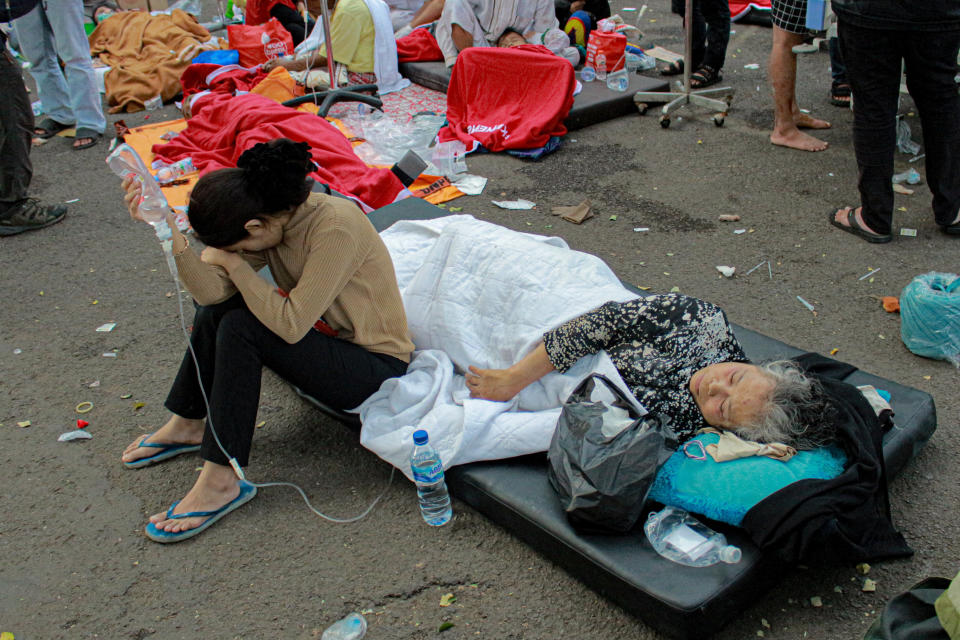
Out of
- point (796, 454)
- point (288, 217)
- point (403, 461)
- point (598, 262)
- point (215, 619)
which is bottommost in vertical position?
point (215, 619)

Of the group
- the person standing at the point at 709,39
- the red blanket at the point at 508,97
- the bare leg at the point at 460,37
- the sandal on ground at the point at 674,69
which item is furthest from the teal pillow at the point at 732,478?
the sandal on ground at the point at 674,69

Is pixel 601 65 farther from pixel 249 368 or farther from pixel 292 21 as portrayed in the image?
pixel 249 368

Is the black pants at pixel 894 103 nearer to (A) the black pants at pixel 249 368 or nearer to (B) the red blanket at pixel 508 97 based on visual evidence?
(B) the red blanket at pixel 508 97

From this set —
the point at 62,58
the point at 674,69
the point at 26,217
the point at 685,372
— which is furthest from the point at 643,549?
the point at 62,58

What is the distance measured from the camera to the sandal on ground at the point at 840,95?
5906mm

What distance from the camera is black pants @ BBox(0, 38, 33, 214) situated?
15.1 feet

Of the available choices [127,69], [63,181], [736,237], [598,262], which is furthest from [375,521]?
[127,69]

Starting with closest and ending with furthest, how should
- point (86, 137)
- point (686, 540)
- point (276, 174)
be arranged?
point (686, 540) < point (276, 174) < point (86, 137)

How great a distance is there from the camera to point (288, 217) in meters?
2.53

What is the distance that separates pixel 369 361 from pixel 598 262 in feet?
3.12

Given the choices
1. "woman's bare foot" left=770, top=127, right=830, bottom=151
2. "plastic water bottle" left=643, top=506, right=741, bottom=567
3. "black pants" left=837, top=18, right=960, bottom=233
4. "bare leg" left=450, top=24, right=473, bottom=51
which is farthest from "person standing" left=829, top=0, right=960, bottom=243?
"bare leg" left=450, top=24, right=473, bottom=51

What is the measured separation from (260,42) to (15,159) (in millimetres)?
3277

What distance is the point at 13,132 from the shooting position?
4672 millimetres

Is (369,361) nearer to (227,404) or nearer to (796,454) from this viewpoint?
(227,404)
